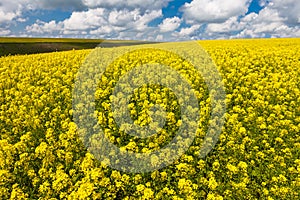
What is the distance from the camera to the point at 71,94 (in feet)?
31.1

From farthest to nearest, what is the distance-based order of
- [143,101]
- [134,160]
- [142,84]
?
1. [142,84]
2. [143,101]
3. [134,160]

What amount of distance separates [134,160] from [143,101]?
3200 mm

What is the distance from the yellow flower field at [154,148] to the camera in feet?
17.5

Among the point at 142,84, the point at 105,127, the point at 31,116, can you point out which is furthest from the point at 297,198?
the point at 31,116

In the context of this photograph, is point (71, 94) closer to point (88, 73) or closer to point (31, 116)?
point (31, 116)

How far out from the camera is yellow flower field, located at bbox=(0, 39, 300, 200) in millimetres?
5348

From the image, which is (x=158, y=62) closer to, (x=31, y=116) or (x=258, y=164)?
(x=31, y=116)

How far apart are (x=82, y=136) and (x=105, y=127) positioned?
33.5 inches

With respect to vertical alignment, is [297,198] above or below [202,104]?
below

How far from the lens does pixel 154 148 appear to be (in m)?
6.26

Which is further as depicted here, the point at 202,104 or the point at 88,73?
the point at 88,73

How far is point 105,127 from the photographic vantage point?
294 inches

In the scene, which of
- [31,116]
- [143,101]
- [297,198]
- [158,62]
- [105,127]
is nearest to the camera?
[297,198]

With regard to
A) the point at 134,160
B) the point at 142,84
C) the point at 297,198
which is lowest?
the point at 297,198
